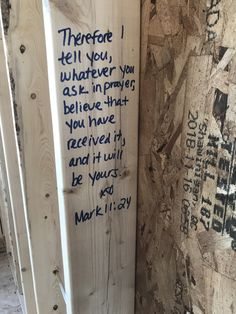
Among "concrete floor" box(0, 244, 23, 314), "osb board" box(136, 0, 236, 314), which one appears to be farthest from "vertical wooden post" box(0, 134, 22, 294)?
"osb board" box(136, 0, 236, 314)

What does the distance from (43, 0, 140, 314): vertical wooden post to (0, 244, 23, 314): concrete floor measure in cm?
101

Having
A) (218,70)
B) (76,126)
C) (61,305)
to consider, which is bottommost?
(61,305)

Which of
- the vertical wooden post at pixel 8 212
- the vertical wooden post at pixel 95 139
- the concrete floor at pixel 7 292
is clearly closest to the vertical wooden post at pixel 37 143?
the vertical wooden post at pixel 95 139

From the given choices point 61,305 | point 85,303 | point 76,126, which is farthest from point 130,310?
point 76,126

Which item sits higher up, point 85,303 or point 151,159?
point 151,159

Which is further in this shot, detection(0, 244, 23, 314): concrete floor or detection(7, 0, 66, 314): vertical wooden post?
detection(0, 244, 23, 314): concrete floor

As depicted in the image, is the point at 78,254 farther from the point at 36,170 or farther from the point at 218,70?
the point at 218,70

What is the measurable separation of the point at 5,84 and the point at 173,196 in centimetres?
66

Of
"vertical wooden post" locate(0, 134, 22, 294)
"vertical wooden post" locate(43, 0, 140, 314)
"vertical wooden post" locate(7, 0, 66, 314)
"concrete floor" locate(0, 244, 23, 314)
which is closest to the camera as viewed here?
"vertical wooden post" locate(43, 0, 140, 314)

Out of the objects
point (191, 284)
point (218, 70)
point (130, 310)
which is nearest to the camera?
point (218, 70)

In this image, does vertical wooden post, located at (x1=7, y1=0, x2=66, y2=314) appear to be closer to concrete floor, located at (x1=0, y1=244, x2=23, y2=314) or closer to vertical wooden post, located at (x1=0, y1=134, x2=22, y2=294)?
vertical wooden post, located at (x1=0, y1=134, x2=22, y2=294)

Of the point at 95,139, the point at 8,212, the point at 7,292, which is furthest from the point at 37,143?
the point at 7,292

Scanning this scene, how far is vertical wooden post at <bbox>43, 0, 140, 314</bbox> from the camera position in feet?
2.24

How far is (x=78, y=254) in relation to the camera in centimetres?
85
